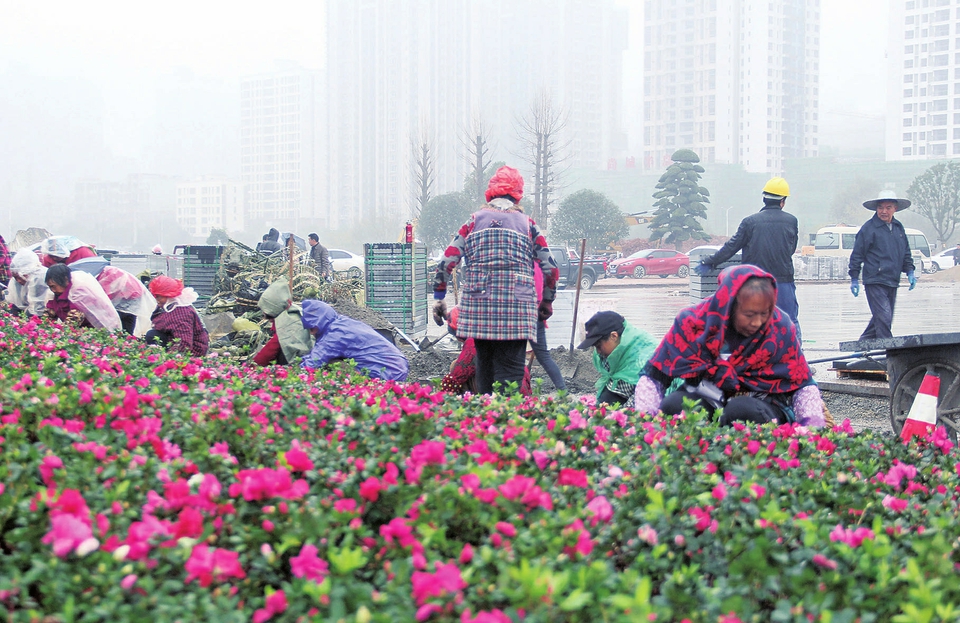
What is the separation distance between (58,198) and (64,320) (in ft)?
318

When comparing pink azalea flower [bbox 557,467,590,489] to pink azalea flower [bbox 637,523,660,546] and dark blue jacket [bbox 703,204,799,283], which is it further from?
dark blue jacket [bbox 703,204,799,283]

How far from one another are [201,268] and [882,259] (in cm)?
914

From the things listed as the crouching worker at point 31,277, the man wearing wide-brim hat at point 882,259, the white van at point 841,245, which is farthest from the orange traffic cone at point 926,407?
the white van at point 841,245

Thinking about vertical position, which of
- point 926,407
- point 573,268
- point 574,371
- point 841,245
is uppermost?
point 841,245

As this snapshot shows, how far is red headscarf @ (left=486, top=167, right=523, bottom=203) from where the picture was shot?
204 inches

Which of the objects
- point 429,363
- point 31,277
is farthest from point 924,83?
point 31,277

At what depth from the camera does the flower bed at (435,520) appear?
1440mm

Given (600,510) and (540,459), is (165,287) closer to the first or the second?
(540,459)

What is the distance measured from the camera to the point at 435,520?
1736 millimetres

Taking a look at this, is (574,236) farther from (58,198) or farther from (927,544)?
(58,198)

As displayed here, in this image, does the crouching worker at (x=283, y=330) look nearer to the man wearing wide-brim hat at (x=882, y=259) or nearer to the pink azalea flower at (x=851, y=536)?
the pink azalea flower at (x=851, y=536)

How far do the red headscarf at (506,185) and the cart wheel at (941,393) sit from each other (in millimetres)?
2453

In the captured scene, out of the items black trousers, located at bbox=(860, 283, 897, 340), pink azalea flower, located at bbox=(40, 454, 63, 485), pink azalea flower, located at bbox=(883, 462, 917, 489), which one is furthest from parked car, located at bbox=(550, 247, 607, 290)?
pink azalea flower, located at bbox=(40, 454, 63, 485)

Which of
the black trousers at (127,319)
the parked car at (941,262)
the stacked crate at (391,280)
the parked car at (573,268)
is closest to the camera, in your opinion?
the black trousers at (127,319)
